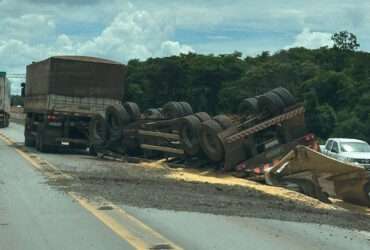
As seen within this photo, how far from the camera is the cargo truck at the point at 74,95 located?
82.6 feet

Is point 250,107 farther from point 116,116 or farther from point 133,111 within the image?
Result: point 116,116

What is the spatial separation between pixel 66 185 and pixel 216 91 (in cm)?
7187

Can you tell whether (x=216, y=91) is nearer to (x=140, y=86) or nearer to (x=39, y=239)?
(x=140, y=86)

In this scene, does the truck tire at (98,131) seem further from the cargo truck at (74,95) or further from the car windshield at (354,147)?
the car windshield at (354,147)

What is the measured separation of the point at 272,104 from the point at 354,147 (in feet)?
31.8

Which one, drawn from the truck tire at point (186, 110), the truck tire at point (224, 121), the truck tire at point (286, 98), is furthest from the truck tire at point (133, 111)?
the truck tire at point (286, 98)

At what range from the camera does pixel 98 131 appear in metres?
24.6

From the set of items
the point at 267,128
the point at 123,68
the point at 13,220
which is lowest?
→ the point at 13,220

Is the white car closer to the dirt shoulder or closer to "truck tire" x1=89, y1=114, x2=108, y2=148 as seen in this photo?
"truck tire" x1=89, y1=114, x2=108, y2=148

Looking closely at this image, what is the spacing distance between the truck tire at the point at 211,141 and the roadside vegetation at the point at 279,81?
31629 millimetres

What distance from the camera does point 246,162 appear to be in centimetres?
1720

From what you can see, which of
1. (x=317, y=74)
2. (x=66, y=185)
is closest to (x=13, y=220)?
(x=66, y=185)

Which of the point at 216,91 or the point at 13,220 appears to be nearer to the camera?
the point at 13,220

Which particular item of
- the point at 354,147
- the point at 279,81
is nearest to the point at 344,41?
the point at 279,81
